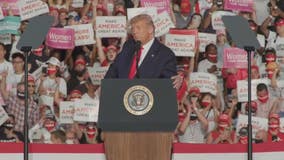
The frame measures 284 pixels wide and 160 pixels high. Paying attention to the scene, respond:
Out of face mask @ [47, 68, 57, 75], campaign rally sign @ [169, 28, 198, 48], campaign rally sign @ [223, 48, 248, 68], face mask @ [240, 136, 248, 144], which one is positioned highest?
campaign rally sign @ [169, 28, 198, 48]

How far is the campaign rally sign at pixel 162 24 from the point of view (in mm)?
10008

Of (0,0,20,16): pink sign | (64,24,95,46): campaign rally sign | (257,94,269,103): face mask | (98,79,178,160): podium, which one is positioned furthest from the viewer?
(0,0,20,16): pink sign

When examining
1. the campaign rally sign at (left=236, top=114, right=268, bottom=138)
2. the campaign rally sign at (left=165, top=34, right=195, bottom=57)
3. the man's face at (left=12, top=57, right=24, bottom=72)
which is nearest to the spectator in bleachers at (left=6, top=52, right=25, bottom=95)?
the man's face at (left=12, top=57, right=24, bottom=72)

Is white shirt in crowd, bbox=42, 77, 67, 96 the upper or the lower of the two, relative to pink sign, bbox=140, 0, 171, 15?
lower

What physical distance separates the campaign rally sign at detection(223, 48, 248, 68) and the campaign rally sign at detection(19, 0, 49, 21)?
1.87 m

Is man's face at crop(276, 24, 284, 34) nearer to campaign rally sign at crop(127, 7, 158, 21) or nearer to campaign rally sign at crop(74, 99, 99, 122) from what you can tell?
campaign rally sign at crop(127, 7, 158, 21)

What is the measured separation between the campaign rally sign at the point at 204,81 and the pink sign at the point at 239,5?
98 cm

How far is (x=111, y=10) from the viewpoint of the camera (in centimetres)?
1045

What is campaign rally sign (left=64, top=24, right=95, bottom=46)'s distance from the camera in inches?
399

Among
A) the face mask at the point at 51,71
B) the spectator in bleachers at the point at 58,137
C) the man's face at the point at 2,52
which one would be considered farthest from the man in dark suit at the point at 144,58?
the man's face at the point at 2,52

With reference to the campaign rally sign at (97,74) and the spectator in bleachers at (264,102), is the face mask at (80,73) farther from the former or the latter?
the spectator in bleachers at (264,102)

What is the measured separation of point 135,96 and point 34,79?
3521 mm

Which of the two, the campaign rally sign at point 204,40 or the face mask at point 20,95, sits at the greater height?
the campaign rally sign at point 204,40

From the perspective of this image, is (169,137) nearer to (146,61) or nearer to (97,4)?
(146,61)
